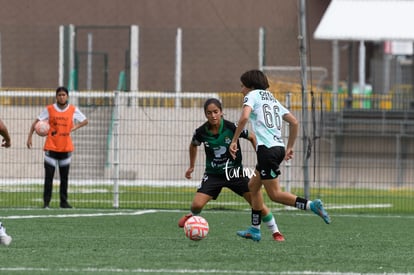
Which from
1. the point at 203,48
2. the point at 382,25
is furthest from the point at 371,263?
the point at 382,25

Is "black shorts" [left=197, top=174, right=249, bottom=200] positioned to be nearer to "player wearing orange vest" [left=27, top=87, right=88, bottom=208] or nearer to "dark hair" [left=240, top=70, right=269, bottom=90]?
"dark hair" [left=240, top=70, right=269, bottom=90]

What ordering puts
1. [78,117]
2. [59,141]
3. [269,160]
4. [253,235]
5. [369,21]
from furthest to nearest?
[369,21] < [78,117] < [59,141] < [253,235] < [269,160]

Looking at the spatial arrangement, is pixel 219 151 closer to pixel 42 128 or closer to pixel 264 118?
pixel 264 118

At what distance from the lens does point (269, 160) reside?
38.1 ft

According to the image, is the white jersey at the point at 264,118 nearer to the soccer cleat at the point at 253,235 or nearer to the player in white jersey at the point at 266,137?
the player in white jersey at the point at 266,137

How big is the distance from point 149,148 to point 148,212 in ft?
6.95

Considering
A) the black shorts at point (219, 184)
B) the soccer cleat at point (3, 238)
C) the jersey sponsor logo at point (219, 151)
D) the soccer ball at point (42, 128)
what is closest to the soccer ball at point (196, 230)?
the black shorts at point (219, 184)

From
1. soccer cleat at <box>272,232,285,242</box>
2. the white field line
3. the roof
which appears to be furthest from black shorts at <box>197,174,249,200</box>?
the roof

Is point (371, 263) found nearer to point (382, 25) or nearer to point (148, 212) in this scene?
point (148, 212)

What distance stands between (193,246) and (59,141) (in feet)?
22.7

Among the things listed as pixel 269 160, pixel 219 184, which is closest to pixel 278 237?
pixel 269 160

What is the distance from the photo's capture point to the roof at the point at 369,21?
96.3 ft

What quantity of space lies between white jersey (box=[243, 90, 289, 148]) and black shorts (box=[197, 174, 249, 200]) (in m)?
1.04

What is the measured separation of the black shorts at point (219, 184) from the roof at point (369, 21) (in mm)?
16636
